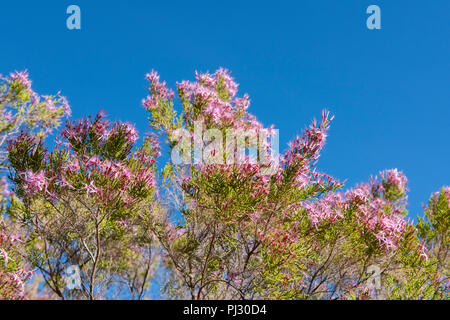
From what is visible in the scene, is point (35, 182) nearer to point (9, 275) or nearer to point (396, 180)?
point (9, 275)

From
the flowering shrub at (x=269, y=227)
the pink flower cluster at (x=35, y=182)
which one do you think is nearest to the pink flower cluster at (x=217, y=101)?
the flowering shrub at (x=269, y=227)

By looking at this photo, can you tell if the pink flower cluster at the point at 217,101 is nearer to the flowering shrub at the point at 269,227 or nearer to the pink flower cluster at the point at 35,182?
the flowering shrub at the point at 269,227

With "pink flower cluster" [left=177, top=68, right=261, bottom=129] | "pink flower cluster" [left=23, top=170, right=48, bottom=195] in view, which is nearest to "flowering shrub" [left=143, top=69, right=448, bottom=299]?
"pink flower cluster" [left=177, top=68, right=261, bottom=129]

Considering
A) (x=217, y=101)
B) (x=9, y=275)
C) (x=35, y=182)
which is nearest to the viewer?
→ (x=9, y=275)

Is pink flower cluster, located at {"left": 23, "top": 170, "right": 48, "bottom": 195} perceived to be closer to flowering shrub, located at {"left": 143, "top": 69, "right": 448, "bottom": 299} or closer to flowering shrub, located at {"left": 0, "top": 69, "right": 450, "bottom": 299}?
flowering shrub, located at {"left": 0, "top": 69, "right": 450, "bottom": 299}

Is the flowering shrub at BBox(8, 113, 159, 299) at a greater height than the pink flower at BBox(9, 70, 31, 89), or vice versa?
the pink flower at BBox(9, 70, 31, 89)

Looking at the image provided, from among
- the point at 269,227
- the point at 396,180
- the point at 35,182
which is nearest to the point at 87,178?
the point at 35,182

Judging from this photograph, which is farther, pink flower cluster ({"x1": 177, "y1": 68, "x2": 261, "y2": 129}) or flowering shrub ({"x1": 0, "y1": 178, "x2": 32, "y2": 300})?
pink flower cluster ({"x1": 177, "y1": 68, "x2": 261, "y2": 129})

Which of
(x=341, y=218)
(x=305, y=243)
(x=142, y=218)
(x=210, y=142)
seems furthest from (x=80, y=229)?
(x=341, y=218)

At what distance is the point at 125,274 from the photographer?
13.1 meters

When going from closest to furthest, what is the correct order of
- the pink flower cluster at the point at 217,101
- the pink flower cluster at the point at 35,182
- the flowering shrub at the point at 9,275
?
the flowering shrub at the point at 9,275 < the pink flower cluster at the point at 35,182 < the pink flower cluster at the point at 217,101

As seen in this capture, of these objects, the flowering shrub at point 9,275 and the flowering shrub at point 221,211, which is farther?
the flowering shrub at point 221,211
